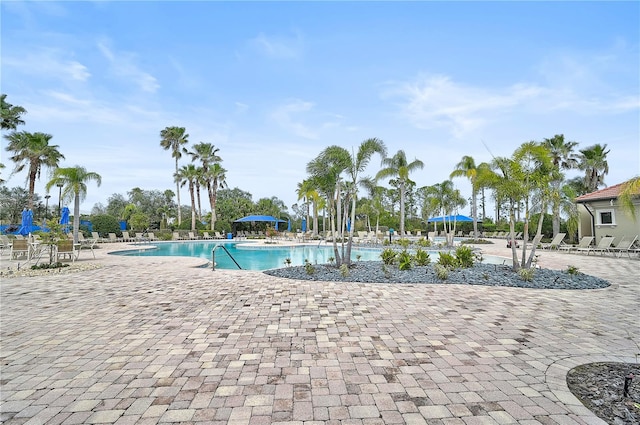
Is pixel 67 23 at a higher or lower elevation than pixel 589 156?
higher

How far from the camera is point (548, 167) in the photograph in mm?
7859

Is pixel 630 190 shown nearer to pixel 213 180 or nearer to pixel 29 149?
pixel 29 149

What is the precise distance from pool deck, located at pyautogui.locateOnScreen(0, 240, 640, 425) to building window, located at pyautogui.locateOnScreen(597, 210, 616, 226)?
13.4m

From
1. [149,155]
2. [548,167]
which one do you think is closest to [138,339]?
[548,167]

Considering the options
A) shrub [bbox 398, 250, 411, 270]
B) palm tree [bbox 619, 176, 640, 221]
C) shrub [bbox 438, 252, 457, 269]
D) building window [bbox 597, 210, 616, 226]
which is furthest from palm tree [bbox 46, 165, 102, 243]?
building window [bbox 597, 210, 616, 226]

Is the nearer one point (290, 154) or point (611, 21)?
point (611, 21)

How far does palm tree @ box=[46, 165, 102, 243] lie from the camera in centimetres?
1537

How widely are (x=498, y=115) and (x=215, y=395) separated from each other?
15.5 m

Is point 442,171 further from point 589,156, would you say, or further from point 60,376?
point 60,376

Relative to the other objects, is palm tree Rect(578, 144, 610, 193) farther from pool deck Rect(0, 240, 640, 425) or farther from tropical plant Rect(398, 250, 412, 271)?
pool deck Rect(0, 240, 640, 425)

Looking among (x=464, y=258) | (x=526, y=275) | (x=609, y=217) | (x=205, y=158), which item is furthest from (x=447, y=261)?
(x=205, y=158)

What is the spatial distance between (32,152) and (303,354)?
26.6 metres

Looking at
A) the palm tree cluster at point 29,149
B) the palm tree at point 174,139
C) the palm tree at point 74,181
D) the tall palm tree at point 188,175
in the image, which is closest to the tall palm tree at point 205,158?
the tall palm tree at point 188,175

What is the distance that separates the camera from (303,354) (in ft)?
10.2
